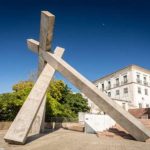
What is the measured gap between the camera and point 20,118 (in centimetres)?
806

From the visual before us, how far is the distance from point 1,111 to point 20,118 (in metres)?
9.83

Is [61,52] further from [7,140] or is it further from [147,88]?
[147,88]

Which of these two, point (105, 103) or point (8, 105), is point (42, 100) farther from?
point (8, 105)

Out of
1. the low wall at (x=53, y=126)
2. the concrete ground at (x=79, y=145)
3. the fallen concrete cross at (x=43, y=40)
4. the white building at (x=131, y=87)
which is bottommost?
the concrete ground at (x=79, y=145)

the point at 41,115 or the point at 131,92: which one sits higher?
the point at 131,92

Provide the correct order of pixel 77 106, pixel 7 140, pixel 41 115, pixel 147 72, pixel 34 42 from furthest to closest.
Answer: pixel 147 72
pixel 77 106
pixel 41 115
pixel 34 42
pixel 7 140

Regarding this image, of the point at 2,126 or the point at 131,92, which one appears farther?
the point at 131,92

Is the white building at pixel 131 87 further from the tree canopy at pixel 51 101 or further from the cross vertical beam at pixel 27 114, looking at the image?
the cross vertical beam at pixel 27 114

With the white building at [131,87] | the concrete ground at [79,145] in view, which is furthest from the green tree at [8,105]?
the white building at [131,87]

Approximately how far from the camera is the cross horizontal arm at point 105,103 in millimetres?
8570

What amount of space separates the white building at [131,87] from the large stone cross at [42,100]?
2931 cm

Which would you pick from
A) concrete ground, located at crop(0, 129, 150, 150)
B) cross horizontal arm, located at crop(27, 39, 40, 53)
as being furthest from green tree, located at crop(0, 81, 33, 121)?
concrete ground, located at crop(0, 129, 150, 150)

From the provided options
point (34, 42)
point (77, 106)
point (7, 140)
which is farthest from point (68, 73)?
point (77, 106)

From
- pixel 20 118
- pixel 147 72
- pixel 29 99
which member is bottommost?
pixel 20 118
